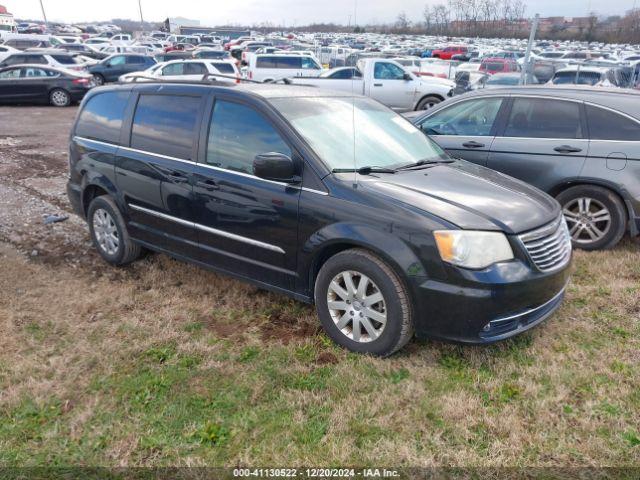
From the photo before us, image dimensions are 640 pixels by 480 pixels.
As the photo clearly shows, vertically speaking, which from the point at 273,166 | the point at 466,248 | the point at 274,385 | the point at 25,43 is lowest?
the point at 274,385

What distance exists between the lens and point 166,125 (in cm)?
438

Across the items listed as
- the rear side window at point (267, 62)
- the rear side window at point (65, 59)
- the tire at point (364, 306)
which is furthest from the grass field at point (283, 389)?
the rear side window at point (65, 59)

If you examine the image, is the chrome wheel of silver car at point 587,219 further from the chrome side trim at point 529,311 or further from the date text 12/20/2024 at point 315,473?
the date text 12/20/2024 at point 315,473

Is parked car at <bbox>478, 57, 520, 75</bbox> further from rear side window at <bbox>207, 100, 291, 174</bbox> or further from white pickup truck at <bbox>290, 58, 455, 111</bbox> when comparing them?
rear side window at <bbox>207, 100, 291, 174</bbox>

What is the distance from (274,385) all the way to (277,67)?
19.0 meters

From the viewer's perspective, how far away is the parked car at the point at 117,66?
70.8ft

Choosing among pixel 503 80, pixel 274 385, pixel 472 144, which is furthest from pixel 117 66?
pixel 274 385

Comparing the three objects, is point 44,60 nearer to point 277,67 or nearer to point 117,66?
point 117,66

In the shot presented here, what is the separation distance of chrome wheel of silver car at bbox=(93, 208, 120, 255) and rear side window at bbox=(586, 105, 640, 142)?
16.0 feet

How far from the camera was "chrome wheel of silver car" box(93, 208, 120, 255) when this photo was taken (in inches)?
197

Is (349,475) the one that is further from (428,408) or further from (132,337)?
(132,337)

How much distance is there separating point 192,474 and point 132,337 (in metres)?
1.47

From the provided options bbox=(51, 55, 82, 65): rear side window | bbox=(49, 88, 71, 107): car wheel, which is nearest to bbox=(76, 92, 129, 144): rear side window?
bbox=(49, 88, 71, 107): car wheel

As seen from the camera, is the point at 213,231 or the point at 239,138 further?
the point at 213,231
